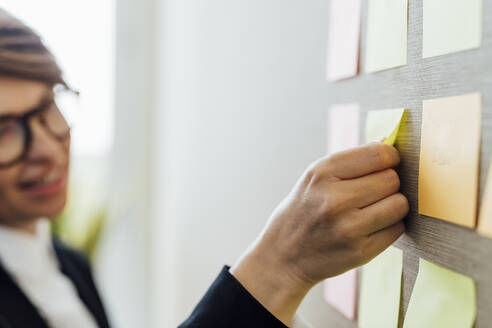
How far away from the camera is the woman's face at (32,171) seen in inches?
31.3

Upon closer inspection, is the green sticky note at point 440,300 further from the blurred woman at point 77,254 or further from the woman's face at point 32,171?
the woman's face at point 32,171

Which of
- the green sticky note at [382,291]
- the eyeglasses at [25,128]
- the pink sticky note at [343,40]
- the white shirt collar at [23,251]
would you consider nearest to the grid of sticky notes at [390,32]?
the pink sticky note at [343,40]

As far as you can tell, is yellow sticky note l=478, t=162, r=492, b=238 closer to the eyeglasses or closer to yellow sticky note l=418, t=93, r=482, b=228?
yellow sticky note l=418, t=93, r=482, b=228

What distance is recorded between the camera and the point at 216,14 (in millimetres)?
1027

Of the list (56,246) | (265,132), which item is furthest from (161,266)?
(265,132)

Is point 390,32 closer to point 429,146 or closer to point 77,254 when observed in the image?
point 429,146

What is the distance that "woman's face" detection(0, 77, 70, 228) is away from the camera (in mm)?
796

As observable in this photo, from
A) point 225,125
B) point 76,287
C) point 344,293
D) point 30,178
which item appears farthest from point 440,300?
point 76,287

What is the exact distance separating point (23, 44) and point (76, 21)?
801mm

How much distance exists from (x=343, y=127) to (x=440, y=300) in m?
0.24

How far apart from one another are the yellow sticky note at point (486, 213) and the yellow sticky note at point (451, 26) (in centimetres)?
11

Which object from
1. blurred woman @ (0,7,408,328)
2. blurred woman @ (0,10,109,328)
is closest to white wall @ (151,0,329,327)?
blurred woman @ (0,7,408,328)

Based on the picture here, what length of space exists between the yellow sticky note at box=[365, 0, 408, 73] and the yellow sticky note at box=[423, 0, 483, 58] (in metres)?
0.04

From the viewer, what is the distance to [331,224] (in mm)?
393
